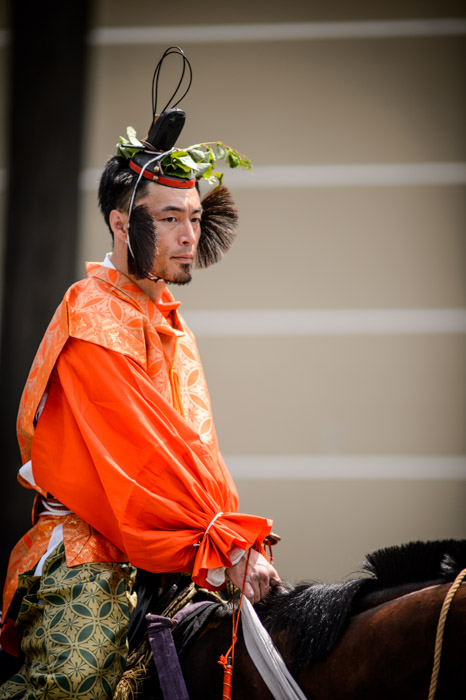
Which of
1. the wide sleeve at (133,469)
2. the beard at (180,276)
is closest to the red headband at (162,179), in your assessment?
the beard at (180,276)

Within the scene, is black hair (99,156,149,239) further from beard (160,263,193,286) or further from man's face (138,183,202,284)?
beard (160,263,193,286)

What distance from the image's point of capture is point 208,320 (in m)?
4.14

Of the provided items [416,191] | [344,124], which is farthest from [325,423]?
[344,124]

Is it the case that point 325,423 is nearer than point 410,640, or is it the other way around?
point 410,640

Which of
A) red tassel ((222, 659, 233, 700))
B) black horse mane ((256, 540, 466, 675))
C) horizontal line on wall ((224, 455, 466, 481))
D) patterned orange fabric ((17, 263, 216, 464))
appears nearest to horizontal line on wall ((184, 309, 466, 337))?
horizontal line on wall ((224, 455, 466, 481))

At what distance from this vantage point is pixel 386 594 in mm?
1674

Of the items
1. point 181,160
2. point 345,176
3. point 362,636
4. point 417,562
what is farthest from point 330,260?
point 362,636

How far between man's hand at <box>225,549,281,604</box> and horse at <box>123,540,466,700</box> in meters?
0.05

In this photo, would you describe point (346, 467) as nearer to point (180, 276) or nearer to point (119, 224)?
point (180, 276)

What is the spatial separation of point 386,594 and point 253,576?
346 millimetres

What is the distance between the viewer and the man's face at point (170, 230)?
215cm

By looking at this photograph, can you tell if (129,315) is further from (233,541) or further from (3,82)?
(3,82)

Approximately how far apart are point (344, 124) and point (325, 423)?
1.73 meters

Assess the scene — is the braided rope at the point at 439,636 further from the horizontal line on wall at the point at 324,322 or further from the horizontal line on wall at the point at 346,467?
the horizontal line on wall at the point at 324,322
